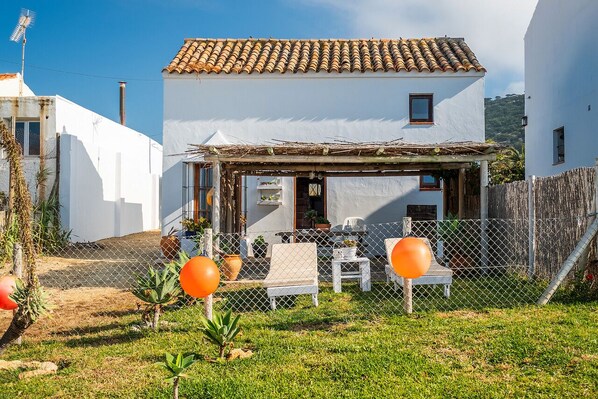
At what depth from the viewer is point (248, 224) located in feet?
49.2

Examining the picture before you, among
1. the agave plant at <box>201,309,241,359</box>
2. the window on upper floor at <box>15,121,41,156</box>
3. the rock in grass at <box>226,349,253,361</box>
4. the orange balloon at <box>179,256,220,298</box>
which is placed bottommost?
the rock in grass at <box>226,349,253,361</box>

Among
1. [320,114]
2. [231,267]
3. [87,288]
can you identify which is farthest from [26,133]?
[231,267]

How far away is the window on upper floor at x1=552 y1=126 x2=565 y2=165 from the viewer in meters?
15.6

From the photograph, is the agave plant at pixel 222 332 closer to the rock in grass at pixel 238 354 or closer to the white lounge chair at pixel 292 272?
the rock in grass at pixel 238 354

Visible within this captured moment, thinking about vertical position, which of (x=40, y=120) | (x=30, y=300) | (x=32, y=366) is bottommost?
(x=32, y=366)

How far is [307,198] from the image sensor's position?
16.0 meters

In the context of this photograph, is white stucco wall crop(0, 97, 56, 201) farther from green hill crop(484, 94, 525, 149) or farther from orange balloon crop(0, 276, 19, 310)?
green hill crop(484, 94, 525, 149)

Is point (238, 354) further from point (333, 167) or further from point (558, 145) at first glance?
point (558, 145)

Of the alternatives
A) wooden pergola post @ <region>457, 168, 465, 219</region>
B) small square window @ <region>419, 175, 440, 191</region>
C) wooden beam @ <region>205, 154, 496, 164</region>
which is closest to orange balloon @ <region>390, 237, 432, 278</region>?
wooden beam @ <region>205, 154, 496, 164</region>

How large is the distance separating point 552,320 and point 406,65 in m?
10.2

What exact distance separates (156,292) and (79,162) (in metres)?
13.6

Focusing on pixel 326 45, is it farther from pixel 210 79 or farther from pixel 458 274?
pixel 458 274

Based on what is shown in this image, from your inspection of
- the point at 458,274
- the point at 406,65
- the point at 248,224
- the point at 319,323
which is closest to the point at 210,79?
the point at 248,224

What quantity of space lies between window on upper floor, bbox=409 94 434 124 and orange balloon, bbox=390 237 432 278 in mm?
9629
